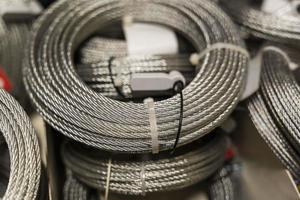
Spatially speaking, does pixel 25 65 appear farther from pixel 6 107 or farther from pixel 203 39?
pixel 203 39

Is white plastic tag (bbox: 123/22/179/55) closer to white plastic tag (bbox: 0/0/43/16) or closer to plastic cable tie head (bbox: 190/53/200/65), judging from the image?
plastic cable tie head (bbox: 190/53/200/65)

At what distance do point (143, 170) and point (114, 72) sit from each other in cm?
28

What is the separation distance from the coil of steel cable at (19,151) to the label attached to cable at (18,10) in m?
0.46

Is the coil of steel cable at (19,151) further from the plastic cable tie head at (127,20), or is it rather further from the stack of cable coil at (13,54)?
the plastic cable tie head at (127,20)

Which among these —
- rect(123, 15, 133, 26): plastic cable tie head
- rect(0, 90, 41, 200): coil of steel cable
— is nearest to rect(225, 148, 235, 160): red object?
rect(123, 15, 133, 26): plastic cable tie head

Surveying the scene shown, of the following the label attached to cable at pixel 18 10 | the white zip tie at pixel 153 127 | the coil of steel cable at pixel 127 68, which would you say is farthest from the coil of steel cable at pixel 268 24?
the label attached to cable at pixel 18 10

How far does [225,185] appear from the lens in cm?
117

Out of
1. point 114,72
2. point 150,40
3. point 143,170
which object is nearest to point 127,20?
point 150,40

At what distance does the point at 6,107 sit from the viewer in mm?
954

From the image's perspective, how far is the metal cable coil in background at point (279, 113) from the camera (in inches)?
42.4

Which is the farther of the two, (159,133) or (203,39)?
(203,39)

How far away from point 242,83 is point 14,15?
0.75 metres

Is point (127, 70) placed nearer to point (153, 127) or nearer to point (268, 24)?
point (153, 127)

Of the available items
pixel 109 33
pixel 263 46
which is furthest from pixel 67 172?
pixel 263 46
